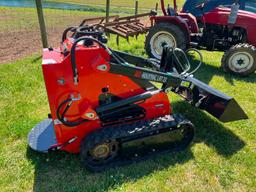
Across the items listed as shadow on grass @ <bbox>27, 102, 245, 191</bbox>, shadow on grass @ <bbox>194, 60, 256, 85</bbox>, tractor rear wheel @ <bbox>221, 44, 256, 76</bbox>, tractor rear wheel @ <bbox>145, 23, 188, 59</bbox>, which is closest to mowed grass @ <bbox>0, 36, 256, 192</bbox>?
shadow on grass @ <bbox>27, 102, 245, 191</bbox>

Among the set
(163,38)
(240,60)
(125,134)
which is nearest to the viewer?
(125,134)

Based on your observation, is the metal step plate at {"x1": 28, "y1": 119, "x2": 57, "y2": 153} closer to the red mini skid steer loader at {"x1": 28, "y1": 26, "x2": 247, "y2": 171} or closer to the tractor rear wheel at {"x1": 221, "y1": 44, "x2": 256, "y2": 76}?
the red mini skid steer loader at {"x1": 28, "y1": 26, "x2": 247, "y2": 171}

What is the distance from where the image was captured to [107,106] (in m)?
3.77

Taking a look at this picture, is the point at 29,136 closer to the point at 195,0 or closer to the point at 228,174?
the point at 228,174

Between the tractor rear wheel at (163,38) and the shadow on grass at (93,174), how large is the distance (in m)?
3.88

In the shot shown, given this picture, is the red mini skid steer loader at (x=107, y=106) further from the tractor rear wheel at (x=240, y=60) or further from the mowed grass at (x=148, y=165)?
the tractor rear wheel at (x=240, y=60)

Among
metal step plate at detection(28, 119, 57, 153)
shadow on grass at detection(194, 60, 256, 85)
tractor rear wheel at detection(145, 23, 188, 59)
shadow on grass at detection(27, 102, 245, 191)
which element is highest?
tractor rear wheel at detection(145, 23, 188, 59)

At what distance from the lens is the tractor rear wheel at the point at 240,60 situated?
7.18 meters

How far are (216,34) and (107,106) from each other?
5.48 meters

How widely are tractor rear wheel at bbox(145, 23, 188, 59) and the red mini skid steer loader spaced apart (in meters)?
3.63

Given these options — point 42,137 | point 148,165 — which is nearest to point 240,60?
point 148,165

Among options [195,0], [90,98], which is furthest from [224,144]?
[195,0]

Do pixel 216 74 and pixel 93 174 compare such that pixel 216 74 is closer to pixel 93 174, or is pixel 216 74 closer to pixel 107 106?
pixel 107 106

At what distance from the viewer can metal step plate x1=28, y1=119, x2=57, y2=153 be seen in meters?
3.97
